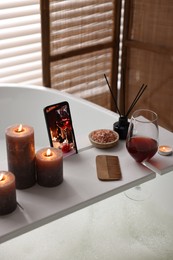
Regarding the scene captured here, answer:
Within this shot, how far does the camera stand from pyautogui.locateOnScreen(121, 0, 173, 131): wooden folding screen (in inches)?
105

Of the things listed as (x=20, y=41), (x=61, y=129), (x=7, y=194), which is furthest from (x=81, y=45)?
(x=7, y=194)

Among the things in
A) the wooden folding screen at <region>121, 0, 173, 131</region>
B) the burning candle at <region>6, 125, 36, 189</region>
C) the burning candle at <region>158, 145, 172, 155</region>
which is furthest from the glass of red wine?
the wooden folding screen at <region>121, 0, 173, 131</region>

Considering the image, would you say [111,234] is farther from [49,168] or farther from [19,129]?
[19,129]

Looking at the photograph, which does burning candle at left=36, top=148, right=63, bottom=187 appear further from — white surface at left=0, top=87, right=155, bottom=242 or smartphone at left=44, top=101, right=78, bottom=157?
smartphone at left=44, top=101, right=78, bottom=157

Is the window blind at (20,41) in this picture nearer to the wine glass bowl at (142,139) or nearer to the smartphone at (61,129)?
the smartphone at (61,129)

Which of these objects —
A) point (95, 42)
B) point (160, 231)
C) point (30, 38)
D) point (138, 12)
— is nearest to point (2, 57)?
point (30, 38)

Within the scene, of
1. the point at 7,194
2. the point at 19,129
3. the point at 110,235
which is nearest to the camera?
the point at 7,194

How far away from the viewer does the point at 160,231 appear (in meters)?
1.70

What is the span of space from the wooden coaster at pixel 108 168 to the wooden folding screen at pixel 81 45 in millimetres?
1298

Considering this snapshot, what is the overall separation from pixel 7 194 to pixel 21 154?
0.47ft

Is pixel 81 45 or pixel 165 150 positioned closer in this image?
pixel 165 150

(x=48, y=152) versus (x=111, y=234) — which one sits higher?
(x=48, y=152)

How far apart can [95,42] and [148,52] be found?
359mm

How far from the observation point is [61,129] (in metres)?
1.51
